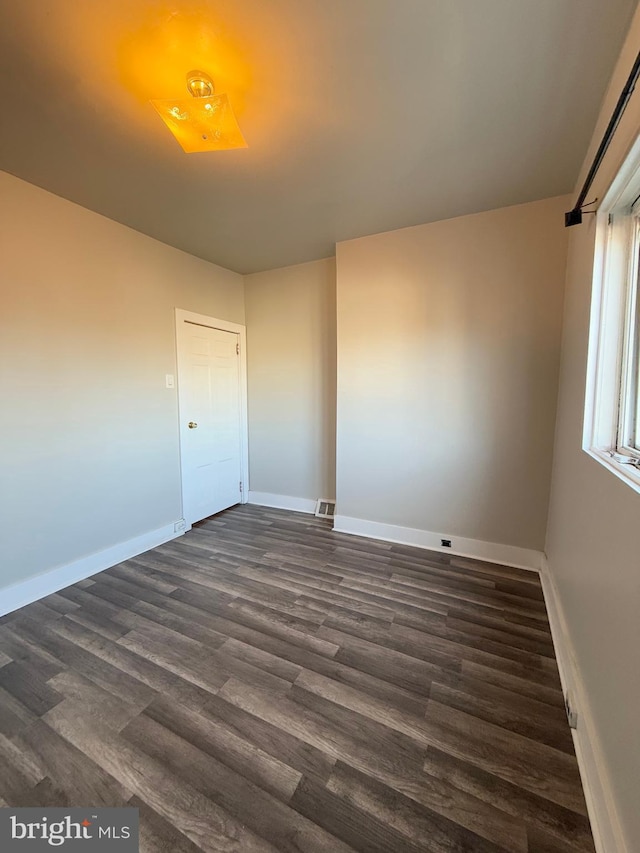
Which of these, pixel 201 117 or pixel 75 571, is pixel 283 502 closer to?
pixel 75 571

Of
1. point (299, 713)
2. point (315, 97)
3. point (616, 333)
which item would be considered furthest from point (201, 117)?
point (299, 713)

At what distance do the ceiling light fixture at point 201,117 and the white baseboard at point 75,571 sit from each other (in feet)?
8.81

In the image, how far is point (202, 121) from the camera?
1385 millimetres

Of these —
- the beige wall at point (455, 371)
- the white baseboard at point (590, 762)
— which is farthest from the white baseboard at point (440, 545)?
the white baseboard at point (590, 762)

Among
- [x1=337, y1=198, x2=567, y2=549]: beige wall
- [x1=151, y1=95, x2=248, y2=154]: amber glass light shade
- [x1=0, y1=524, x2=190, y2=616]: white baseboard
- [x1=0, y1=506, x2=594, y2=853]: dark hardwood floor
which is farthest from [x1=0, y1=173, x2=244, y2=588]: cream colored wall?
[x1=337, y1=198, x2=567, y2=549]: beige wall

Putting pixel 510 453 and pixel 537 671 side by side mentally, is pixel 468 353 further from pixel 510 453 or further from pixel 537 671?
pixel 537 671

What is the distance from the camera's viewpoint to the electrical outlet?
123 cm

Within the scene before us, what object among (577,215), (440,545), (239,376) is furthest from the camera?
(239,376)

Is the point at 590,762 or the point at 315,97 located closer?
the point at 590,762

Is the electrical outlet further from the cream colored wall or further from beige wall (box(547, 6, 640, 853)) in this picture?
the cream colored wall

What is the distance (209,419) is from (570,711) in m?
3.24

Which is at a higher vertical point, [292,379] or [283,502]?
[292,379]

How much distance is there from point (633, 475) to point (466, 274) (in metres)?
1.91

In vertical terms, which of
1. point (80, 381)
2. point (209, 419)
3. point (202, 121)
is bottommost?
point (209, 419)
